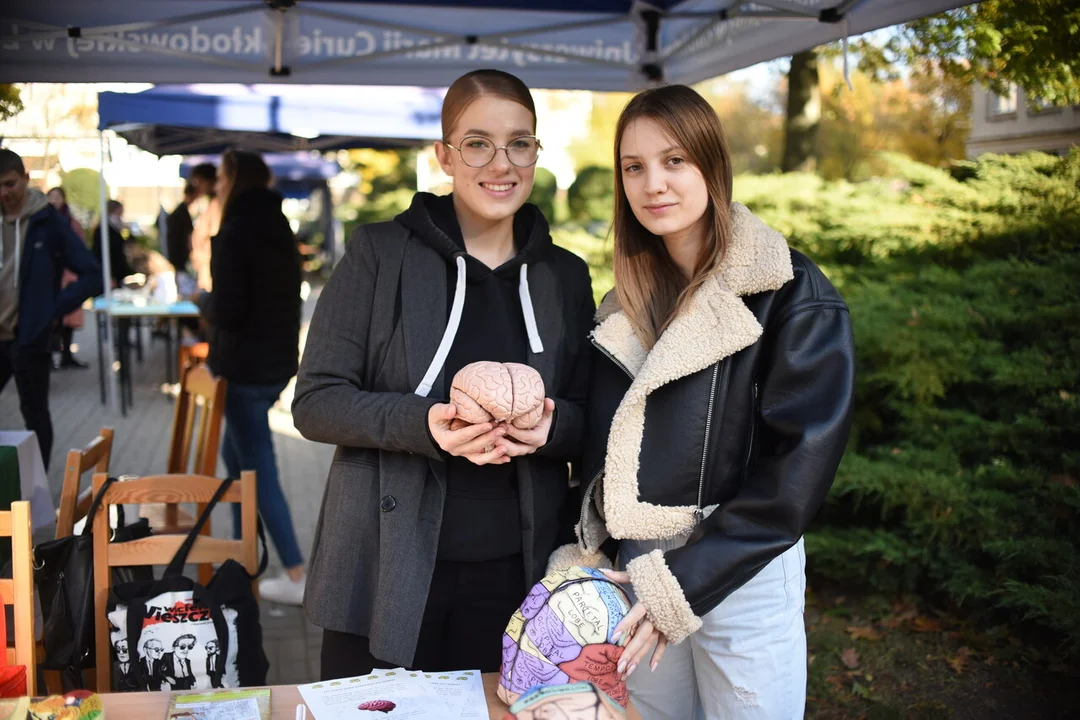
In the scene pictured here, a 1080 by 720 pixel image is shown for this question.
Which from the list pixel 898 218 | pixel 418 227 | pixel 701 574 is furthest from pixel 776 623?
pixel 898 218

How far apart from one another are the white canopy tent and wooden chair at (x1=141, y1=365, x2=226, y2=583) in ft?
4.57

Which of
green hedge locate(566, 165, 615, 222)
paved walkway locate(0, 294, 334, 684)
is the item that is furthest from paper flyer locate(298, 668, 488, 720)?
green hedge locate(566, 165, 615, 222)

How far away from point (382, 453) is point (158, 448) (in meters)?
6.60

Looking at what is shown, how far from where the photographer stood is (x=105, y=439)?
3.61 metres

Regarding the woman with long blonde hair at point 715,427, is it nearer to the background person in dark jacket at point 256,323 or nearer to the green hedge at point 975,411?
the green hedge at point 975,411

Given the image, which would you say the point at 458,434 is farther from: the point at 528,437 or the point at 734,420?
the point at 734,420

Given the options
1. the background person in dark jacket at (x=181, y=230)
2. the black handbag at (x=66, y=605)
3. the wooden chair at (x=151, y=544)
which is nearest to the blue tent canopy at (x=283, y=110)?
the background person in dark jacket at (x=181, y=230)

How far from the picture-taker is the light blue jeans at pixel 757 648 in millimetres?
1875

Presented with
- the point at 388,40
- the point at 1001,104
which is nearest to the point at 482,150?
the point at 388,40

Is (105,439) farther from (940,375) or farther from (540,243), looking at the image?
(940,375)

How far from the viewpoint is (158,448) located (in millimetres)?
8039

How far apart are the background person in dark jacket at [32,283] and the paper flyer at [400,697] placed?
142 inches

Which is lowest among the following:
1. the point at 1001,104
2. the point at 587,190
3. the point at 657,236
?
the point at 657,236

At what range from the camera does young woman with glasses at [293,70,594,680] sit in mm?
2105
